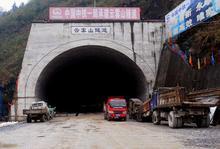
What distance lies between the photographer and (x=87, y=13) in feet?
107

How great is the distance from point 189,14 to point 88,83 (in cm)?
3389

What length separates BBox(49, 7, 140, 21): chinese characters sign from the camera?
3253cm

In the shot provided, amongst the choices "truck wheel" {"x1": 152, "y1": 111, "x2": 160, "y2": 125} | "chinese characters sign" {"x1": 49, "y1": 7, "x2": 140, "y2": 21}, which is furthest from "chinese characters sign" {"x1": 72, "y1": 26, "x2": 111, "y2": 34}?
"truck wheel" {"x1": 152, "y1": 111, "x2": 160, "y2": 125}

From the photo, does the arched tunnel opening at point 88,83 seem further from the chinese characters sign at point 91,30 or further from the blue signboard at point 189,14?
the blue signboard at point 189,14

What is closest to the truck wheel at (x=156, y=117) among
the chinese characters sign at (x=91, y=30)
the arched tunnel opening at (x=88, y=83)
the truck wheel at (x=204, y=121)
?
the truck wheel at (x=204, y=121)

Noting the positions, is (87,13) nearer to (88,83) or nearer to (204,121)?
(204,121)

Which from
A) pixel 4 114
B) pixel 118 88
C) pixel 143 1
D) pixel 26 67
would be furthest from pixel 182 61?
pixel 118 88

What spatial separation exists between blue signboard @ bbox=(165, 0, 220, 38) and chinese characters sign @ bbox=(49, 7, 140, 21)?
4071mm

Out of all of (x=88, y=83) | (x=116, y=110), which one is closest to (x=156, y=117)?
(x=116, y=110)

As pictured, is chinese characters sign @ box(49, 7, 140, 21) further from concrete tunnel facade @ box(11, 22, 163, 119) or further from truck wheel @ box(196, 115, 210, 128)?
truck wheel @ box(196, 115, 210, 128)

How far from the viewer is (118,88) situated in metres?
55.2

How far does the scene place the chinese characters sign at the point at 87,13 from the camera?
32.5 meters

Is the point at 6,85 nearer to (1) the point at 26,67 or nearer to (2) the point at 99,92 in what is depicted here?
(1) the point at 26,67

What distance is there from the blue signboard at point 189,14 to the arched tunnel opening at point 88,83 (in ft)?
24.6
